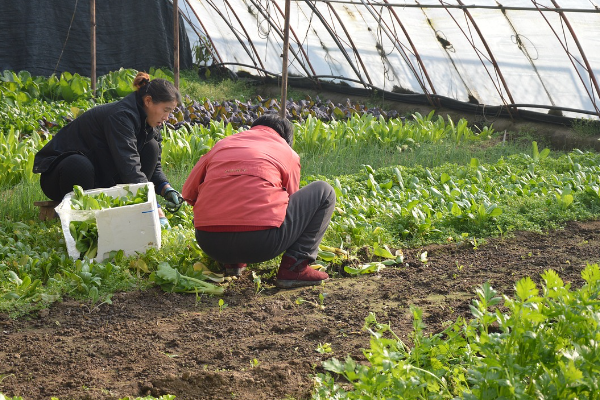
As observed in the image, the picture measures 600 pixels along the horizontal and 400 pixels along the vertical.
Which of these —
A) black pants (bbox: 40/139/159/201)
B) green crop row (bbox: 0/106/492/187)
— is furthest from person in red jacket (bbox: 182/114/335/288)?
green crop row (bbox: 0/106/492/187)

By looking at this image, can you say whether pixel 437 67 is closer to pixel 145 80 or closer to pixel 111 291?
pixel 145 80

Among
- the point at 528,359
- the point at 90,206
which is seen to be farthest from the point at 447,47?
the point at 528,359

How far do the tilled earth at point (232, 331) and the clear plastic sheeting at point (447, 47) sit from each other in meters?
4.41

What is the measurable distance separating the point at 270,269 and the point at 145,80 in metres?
1.73

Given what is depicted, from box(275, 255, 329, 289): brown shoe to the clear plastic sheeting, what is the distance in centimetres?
455

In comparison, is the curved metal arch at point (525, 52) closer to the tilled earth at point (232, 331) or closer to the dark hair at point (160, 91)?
the tilled earth at point (232, 331)

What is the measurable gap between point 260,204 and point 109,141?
59.5 inches

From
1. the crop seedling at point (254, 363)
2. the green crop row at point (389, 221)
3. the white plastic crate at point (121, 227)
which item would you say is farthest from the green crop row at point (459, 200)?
the crop seedling at point (254, 363)

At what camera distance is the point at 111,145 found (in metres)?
4.33

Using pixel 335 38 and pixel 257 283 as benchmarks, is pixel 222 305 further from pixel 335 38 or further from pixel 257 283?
pixel 335 38

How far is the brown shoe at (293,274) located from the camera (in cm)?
368

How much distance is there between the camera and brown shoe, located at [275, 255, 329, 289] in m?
3.68

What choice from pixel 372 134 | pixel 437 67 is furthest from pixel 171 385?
pixel 437 67

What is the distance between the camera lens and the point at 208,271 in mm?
3824
